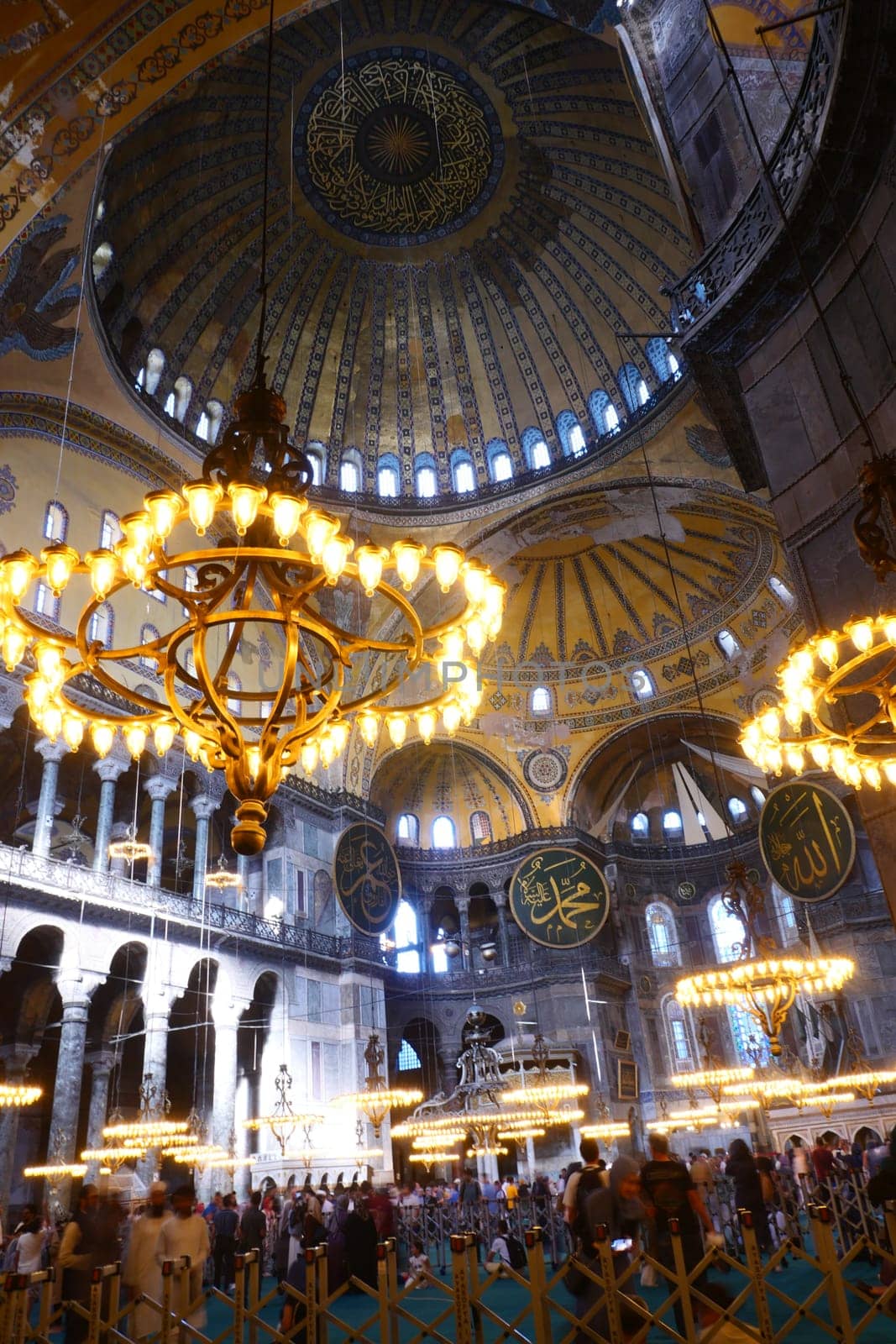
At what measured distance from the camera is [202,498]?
398 cm

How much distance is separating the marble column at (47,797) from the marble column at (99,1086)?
440 cm

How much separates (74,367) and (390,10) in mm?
6989

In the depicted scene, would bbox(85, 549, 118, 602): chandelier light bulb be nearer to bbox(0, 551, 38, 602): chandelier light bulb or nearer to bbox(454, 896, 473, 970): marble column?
bbox(0, 551, 38, 602): chandelier light bulb

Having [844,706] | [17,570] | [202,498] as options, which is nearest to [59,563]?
[17,570]

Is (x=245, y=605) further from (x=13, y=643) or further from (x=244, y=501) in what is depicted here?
(x=13, y=643)

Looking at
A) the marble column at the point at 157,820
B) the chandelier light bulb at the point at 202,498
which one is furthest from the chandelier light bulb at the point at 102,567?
the marble column at the point at 157,820

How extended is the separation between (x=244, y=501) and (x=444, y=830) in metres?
15.6

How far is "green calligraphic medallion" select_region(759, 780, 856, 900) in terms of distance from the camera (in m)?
11.0

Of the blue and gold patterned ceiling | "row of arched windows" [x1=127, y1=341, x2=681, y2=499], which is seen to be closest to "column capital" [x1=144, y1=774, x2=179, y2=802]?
"row of arched windows" [x1=127, y1=341, x2=681, y2=499]

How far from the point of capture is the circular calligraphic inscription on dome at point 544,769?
18.0 metres

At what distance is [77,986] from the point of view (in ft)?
35.0

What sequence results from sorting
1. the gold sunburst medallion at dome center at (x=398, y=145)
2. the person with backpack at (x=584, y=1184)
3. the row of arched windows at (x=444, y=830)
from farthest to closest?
the row of arched windows at (x=444, y=830), the gold sunburst medallion at dome center at (x=398, y=145), the person with backpack at (x=584, y=1184)

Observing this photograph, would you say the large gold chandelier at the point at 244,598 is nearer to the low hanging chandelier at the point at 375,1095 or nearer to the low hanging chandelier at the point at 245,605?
the low hanging chandelier at the point at 245,605

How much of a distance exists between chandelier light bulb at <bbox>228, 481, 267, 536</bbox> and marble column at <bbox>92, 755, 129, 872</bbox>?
28.6 feet
